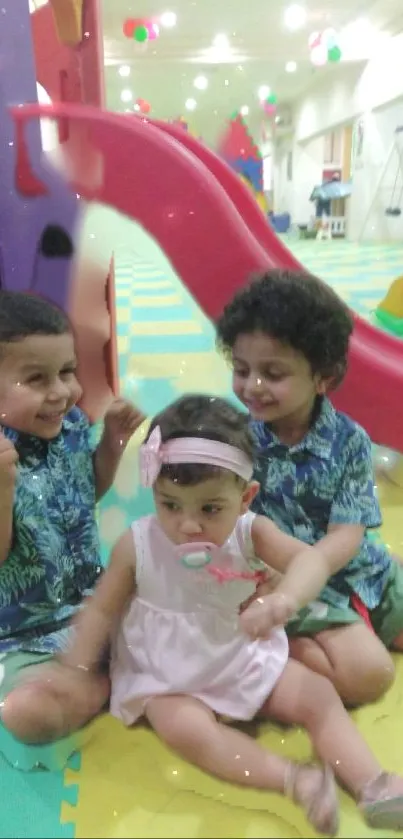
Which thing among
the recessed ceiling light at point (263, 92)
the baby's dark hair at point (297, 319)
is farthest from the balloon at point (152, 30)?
the baby's dark hair at point (297, 319)

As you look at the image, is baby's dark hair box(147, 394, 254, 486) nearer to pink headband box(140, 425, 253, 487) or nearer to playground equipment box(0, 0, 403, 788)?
pink headband box(140, 425, 253, 487)

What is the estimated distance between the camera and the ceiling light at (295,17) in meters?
1.35

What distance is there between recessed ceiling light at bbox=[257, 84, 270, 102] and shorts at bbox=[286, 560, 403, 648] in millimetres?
979

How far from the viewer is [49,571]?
684 mm

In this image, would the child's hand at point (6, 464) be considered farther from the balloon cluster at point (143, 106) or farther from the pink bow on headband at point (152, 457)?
the balloon cluster at point (143, 106)

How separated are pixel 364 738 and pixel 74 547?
0.33 metres

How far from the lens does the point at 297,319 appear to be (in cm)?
69

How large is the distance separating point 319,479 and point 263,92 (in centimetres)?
96

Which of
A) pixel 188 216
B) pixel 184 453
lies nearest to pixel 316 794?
pixel 184 453

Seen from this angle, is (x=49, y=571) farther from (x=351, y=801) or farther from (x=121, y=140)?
(x=121, y=140)

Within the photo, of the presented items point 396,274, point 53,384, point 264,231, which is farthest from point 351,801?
point 396,274

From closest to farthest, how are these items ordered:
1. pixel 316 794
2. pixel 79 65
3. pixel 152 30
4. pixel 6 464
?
pixel 316 794
pixel 6 464
pixel 79 65
pixel 152 30

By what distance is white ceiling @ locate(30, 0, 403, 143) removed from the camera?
129 cm

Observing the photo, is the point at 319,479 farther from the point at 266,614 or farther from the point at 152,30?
the point at 152,30
